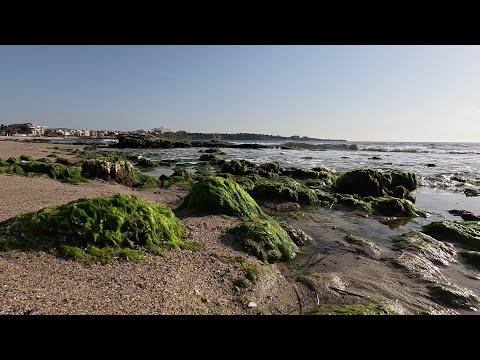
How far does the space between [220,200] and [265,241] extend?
7.65 ft

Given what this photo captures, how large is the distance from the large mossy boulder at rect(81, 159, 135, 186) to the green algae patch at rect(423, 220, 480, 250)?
35.5ft

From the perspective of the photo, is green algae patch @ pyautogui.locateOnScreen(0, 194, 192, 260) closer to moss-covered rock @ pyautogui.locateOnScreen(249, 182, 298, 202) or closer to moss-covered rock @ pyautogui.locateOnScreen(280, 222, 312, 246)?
moss-covered rock @ pyautogui.locateOnScreen(280, 222, 312, 246)

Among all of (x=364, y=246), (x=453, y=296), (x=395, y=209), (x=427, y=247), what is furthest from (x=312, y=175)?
(x=453, y=296)

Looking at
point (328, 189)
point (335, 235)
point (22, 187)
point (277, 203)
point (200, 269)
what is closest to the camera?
point (200, 269)

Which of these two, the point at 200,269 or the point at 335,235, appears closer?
the point at 200,269

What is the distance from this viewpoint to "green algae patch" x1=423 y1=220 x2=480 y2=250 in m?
7.64

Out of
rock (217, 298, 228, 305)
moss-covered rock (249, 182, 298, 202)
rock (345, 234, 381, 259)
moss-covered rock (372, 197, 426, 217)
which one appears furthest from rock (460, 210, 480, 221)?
rock (217, 298, 228, 305)

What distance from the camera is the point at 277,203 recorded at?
11.0m
